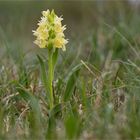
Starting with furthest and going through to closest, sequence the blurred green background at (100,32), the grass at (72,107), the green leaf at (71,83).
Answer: the blurred green background at (100,32) → the green leaf at (71,83) → the grass at (72,107)

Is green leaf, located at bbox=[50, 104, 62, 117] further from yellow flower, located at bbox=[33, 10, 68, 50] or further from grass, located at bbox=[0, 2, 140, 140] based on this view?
yellow flower, located at bbox=[33, 10, 68, 50]

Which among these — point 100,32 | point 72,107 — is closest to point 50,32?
point 72,107

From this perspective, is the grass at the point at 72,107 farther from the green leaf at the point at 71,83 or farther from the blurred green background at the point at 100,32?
the blurred green background at the point at 100,32

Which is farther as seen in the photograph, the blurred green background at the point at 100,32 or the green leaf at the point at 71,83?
the blurred green background at the point at 100,32

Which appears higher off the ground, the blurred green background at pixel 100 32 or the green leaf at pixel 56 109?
the blurred green background at pixel 100 32

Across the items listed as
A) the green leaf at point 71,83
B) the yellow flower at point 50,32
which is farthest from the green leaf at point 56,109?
the yellow flower at point 50,32

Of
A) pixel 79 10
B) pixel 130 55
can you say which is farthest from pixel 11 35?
pixel 79 10

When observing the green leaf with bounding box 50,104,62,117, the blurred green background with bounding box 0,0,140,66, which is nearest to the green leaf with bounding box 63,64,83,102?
the green leaf with bounding box 50,104,62,117

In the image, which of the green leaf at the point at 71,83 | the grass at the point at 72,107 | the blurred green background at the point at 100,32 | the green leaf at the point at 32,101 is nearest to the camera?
the grass at the point at 72,107

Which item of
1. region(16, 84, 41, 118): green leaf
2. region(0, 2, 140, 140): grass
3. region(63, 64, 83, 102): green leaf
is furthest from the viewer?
region(63, 64, 83, 102): green leaf

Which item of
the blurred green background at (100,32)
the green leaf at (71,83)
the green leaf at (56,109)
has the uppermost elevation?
the blurred green background at (100,32)

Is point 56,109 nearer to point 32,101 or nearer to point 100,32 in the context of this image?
point 32,101

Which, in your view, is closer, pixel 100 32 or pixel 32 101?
pixel 32 101
